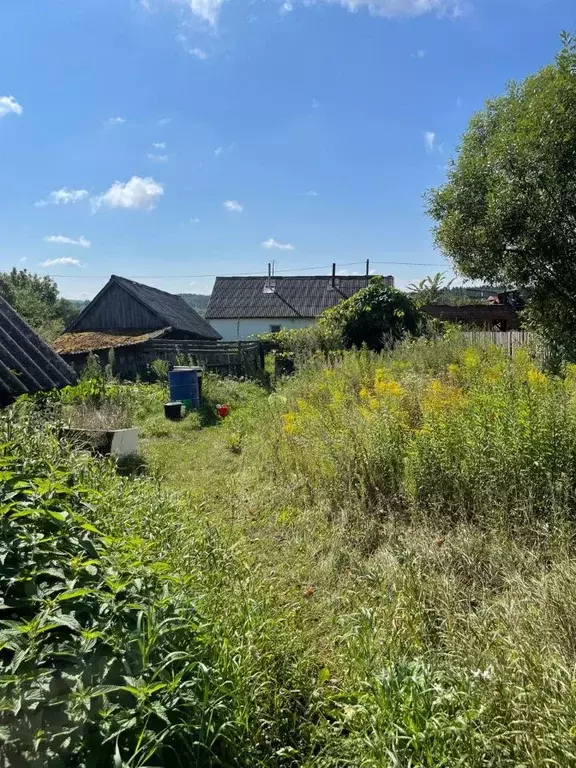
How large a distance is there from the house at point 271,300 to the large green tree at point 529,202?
20.3 metres

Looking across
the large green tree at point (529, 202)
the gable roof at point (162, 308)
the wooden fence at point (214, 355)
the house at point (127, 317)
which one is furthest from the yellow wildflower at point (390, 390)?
the gable roof at point (162, 308)

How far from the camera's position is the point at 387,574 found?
9.37 ft

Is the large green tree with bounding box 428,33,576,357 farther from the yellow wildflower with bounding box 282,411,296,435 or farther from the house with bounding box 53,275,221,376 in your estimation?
the house with bounding box 53,275,221,376

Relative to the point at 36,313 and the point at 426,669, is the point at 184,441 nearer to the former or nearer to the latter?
the point at 426,669

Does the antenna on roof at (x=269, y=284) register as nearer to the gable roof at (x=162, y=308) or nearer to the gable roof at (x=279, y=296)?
the gable roof at (x=279, y=296)

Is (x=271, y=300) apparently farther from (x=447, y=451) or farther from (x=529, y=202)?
(x=447, y=451)

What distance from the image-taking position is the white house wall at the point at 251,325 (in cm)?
2984

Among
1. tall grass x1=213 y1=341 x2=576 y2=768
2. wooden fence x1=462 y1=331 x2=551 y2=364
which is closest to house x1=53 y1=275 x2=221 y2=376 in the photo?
wooden fence x1=462 y1=331 x2=551 y2=364

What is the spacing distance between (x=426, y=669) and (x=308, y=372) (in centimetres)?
700

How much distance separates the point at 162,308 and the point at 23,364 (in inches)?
784

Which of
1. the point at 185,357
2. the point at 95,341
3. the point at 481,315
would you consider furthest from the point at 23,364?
the point at 481,315

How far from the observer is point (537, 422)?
346 centimetres

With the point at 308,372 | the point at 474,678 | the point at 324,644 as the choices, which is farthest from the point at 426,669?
the point at 308,372

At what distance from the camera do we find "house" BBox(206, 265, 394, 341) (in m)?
30.0
